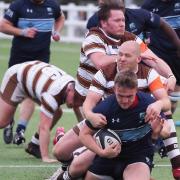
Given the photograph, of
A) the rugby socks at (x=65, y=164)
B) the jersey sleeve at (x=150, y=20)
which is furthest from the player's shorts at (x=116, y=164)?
the jersey sleeve at (x=150, y=20)

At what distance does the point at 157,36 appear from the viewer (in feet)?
36.2

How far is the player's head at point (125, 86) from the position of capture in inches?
280

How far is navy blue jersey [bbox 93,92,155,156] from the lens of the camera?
7.36 m

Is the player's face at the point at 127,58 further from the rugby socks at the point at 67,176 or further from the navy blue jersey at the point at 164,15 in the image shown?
the navy blue jersey at the point at 164,15

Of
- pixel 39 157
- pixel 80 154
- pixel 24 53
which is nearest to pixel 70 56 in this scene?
pixel 24 53

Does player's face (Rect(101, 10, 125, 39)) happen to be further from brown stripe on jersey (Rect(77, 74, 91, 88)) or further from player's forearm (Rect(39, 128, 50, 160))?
player's forearm (Rect(39, 128, 50, 160))

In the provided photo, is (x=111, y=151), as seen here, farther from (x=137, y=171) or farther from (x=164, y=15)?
Answer: (x=164, y=15)

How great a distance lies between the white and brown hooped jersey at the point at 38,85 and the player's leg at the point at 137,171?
1959 mm

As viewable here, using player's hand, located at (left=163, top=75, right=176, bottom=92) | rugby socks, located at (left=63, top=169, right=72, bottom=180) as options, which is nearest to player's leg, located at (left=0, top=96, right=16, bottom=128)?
rugby socks, located at (left=63, top=169, right=72, bottom=180)

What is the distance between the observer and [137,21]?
899 cm

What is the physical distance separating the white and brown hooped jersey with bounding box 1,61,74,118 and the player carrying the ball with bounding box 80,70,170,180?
173cm

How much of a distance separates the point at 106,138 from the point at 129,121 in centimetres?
24

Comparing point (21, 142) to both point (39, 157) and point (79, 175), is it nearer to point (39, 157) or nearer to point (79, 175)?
point (39, 157)

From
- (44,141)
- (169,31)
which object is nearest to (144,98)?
(169,31)
